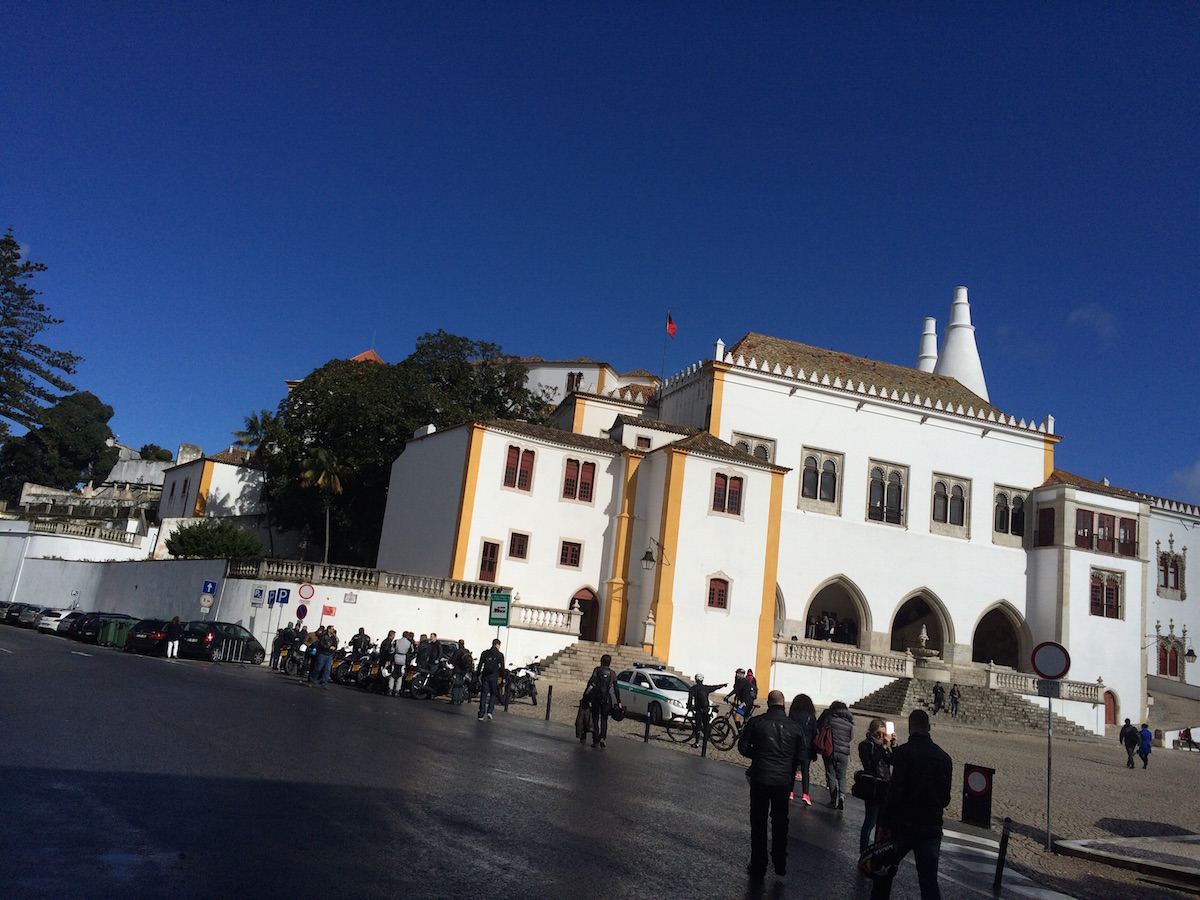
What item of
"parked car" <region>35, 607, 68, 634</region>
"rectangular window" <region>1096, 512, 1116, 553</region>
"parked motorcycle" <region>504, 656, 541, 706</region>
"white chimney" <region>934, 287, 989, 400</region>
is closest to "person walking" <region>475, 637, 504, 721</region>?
"parked motorcycle" <region>504, 656, 541, 706</region>

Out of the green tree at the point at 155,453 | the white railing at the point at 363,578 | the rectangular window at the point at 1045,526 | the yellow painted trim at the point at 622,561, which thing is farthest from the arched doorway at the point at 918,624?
the green tree at the point at 155,453

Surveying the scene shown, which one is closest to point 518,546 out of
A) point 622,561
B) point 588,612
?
point 588,612

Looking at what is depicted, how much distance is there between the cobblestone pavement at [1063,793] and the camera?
36.7 feet

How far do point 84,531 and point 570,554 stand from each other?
30731mm

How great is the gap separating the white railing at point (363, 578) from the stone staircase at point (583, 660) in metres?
3.15

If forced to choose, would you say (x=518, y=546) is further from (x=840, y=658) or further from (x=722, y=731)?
(x=722, y=731)

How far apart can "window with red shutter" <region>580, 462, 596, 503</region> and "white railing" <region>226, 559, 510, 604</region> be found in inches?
273

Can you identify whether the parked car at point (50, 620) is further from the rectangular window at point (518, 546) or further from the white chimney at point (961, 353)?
the white chimney at point (961, 353)

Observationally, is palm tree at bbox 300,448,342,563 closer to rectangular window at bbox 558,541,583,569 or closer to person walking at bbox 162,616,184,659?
rectangular window at bbox 558,541,583,569

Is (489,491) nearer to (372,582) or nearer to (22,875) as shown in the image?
(372,582)

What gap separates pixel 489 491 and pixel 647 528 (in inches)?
247

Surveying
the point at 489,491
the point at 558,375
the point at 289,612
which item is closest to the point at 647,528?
the point at 489,491

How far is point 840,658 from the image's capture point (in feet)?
120

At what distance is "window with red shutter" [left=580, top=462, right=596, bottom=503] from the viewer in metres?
37.8
